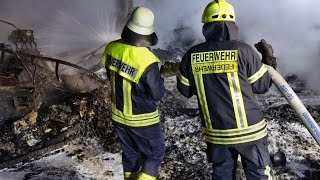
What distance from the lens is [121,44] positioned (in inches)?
156

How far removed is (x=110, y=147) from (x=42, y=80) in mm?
1960

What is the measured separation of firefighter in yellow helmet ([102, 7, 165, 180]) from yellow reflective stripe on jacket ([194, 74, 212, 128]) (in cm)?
47

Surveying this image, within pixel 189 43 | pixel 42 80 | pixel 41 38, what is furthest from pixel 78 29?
pixel 42 80

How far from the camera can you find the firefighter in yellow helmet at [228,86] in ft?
11.3

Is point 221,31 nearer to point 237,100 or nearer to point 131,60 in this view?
point 237,100

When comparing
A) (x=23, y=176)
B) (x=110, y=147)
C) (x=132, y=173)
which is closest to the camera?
(x=132, y=173)

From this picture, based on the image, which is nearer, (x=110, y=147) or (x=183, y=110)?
(x=110, y=147)

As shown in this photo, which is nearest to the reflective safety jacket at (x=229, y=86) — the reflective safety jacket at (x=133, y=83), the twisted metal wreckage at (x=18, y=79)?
the reflective safety jacket at (x=133, y=83)

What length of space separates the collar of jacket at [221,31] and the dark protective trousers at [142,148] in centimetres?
125

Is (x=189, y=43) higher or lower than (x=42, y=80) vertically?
higher

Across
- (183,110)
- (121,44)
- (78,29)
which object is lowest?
(183,110)

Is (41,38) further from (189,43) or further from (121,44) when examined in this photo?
(121,44)

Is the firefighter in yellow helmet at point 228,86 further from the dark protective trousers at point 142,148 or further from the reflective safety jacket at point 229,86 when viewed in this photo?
the dark protective trousers at point 142,148

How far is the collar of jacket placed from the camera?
3430 millimetres
